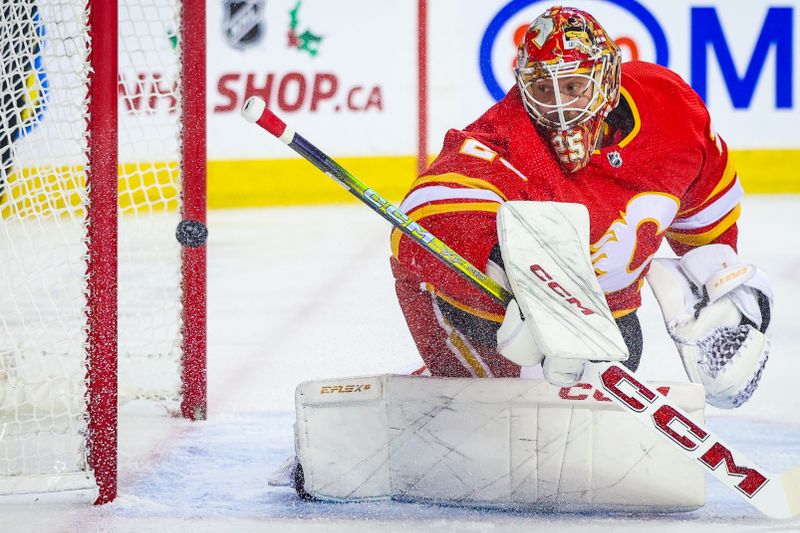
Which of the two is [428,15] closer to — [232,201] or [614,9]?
[614,9]

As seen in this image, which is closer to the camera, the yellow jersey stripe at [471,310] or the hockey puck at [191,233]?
the yellow jersey stripe at [471,310]

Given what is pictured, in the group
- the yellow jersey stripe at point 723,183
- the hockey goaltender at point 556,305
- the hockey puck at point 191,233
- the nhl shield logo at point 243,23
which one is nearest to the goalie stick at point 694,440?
the hockey goaltender at point 556,305

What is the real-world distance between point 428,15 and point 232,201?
112 cm

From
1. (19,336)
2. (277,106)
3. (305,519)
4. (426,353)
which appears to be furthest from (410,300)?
(277,106)

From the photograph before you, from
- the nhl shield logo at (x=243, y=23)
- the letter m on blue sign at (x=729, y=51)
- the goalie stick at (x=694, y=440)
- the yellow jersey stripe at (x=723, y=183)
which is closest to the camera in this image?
the goalie stick at (x=694, y=440)

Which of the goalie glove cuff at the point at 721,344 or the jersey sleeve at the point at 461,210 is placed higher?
the jersey sleeve at the point at 461,210

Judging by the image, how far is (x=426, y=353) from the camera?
6.86 ft

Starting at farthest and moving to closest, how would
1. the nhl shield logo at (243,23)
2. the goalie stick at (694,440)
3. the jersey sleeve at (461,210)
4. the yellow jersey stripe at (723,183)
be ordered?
the nhl shield logo at (243,23) < the yellow jersey stripe at (723,183) < the jersey sleeve at (461,210) < the goalie stick at (694,440)

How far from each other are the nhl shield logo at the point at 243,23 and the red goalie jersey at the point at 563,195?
3.08 meters

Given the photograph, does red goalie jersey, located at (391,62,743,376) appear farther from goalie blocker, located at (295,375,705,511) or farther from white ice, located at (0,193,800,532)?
white ice, located at (0,193,800,532)

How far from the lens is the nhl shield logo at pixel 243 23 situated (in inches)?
197

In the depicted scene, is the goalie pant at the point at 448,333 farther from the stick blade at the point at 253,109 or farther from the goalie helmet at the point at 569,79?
the stick blade at the point at 253,109

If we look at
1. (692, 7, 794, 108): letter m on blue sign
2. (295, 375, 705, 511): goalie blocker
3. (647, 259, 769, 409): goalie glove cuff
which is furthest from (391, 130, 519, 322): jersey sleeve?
(692, 7, 794, 108): letter m on blue sign

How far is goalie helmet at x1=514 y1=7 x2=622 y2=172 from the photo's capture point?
1.91 meters
